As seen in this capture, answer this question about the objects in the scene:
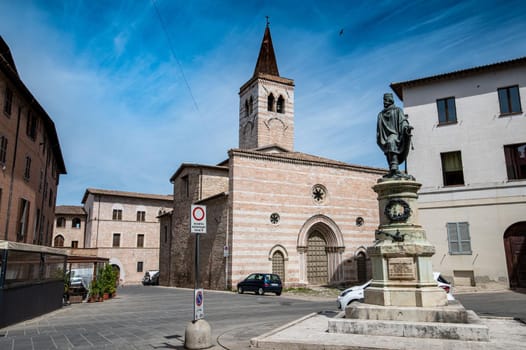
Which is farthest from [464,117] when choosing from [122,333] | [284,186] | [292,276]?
[122,333]

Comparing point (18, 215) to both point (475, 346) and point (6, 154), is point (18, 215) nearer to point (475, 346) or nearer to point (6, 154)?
point (6, 154)

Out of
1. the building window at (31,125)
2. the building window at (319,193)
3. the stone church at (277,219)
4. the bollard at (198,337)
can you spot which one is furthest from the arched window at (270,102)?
the bollard at (198,337)

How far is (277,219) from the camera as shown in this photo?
25.1 meters

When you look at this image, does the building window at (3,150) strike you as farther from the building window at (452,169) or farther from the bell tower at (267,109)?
the bell tower at (267,109)

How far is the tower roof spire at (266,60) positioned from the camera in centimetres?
4009

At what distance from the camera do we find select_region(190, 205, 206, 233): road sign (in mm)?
7312

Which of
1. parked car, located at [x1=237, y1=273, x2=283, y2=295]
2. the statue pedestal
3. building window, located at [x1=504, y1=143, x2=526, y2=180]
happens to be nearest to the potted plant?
parked car, located at [x1=237, y1=273, x2=283, y2=295]

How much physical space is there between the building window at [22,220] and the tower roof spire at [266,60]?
25601mm

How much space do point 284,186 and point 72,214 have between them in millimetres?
31956

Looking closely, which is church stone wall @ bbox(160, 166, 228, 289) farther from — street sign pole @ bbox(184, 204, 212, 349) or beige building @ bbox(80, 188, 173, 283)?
street sign pole @ bbox(184, 204, 212, 349)

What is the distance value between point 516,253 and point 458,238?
2.42 meters

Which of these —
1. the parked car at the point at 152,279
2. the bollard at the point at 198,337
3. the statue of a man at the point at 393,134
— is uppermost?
the statue of a man at the point at 393,134

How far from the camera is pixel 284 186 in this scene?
2583cm

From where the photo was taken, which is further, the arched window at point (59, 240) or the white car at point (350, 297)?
the arched window at point (59, 240)
